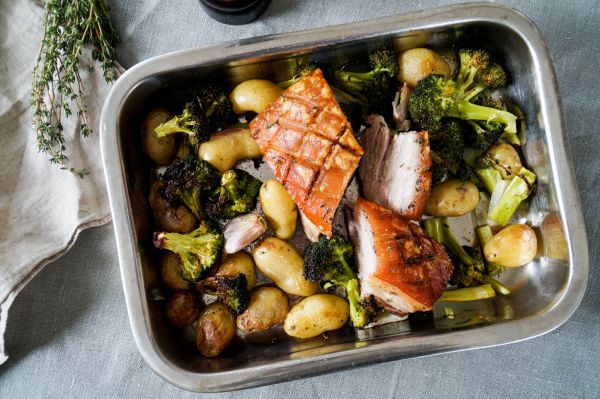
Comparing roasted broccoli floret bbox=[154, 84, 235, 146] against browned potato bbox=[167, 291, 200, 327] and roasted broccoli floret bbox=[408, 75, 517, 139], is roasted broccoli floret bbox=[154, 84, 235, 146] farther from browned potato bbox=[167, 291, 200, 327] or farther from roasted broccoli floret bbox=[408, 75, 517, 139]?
roasted broccoli floret bbox=[408, 75, 517, 139]

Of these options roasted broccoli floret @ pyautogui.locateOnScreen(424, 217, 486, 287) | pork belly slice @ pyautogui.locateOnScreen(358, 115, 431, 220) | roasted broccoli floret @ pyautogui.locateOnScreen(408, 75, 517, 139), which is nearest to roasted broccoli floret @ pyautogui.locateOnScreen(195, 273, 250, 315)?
pork belly slice @ pyautogui.locateOnScreen(358, 115, 431, 220)

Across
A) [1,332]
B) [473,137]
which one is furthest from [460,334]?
[1,332]

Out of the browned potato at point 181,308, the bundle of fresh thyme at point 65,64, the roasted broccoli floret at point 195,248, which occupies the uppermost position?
the bundle of fresh thyme at point 65,64

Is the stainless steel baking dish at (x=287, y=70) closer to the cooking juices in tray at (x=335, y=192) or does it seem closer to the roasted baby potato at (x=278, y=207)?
the cooking juices in tray at (x=335, y=192)

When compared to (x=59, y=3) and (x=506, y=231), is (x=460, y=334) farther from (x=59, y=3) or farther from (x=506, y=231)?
(x=59, y=3)

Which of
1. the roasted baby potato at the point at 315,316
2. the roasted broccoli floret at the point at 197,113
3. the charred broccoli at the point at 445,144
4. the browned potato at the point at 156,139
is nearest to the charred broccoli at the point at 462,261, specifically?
the charred broccoli at the point at 445,144

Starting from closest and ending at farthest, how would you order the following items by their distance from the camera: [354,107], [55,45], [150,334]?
[150,334]
[55,45]
[354,107]
